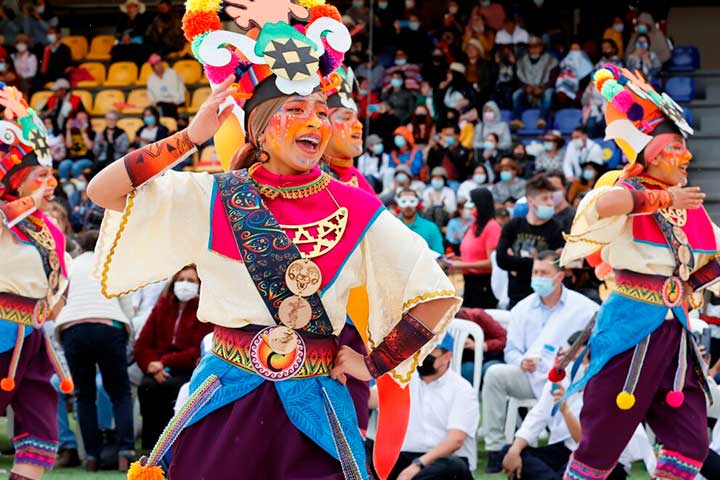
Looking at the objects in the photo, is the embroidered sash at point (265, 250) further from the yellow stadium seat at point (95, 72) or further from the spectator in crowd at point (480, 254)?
the yellow stadium seat at point (95, 72)

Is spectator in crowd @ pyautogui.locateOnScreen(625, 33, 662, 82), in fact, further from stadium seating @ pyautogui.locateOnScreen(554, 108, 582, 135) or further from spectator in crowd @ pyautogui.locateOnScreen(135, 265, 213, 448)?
spectator in crowd @ pyautogui.locateOnScreen(135, 265, 213, 448)

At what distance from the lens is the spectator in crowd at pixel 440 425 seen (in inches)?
283

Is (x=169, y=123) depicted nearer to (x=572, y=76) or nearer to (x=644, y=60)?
(x=572, y=76)

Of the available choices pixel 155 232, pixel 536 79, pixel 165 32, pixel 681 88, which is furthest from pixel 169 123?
pixel 155 232

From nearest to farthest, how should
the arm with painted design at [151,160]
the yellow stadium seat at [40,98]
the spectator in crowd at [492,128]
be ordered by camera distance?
the arm with painted design at [151,160] < the spectator in crowd at [492,128] < the yellow stadium seat at [40,98]

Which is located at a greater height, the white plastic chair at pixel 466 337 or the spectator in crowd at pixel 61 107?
the spectator in crowd at pixel 61 107

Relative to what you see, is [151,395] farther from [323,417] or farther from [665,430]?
[323,417]

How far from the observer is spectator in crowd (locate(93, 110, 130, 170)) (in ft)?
53.7

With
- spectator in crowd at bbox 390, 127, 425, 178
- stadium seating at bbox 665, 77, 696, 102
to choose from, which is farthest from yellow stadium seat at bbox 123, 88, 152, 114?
stadium seating at bbox 665, 77, 696, 102

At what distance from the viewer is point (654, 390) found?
599 cm

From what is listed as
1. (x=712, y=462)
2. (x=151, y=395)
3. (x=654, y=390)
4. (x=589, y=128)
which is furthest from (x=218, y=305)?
(x=589, y=128)

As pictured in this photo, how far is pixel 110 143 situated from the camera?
16.4 metres

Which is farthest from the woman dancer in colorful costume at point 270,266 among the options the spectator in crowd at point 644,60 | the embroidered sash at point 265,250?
the spectator in crowd at point 644,60

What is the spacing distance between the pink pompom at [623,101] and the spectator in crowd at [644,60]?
9.08 meters
